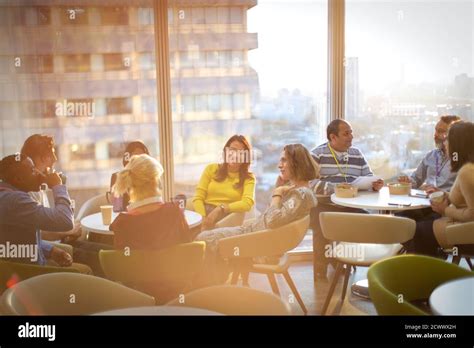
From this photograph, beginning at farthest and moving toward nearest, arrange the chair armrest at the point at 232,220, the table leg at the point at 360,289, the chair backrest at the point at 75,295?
the chair armrest at the point at 232,220 < the table leg at the point at 360,289 < the chair backrest at the point at 75,295

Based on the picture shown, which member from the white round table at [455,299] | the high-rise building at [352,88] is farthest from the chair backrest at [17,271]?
the high-rise building at [352,88]

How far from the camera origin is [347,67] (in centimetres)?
507

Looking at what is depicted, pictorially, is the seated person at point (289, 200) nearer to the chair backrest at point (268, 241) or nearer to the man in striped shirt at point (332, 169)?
the chair backrest at point (268, 241)

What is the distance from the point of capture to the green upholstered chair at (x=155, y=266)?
2963 mm

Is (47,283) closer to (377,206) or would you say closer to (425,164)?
(377,206)

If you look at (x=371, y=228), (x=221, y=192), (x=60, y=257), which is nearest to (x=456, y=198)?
(x=371, y=228)

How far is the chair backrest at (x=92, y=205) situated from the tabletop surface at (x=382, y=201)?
1825mm

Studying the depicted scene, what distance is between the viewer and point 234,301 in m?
2.36

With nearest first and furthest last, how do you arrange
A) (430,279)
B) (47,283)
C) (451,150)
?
(47,283) → (430,279) → (451,150)
